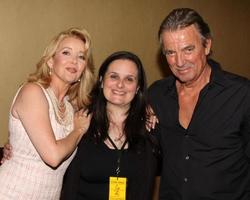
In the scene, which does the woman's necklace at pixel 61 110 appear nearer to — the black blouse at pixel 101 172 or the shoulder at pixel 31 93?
the shoulder at pixel 31 93

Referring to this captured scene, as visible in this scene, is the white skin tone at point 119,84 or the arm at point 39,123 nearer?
the arm at point 39,123

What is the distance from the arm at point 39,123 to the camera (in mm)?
1933

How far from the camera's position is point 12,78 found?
10.7ft

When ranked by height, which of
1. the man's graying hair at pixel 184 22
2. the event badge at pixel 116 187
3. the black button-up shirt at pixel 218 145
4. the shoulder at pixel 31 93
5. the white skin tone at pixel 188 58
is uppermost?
the man's graying hair at pixel 184 22

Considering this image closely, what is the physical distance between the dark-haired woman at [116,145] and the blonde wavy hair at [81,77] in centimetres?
7

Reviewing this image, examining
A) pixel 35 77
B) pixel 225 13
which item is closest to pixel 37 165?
pixel 35 77

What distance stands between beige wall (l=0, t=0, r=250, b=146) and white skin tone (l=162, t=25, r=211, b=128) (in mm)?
1637

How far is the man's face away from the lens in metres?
1.94

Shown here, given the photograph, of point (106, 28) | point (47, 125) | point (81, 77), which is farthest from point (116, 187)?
point (106, 28)

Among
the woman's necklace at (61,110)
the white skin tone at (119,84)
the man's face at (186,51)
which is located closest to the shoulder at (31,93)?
the woman's necklace at (61,110)

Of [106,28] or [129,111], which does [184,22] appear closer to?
[129,111]

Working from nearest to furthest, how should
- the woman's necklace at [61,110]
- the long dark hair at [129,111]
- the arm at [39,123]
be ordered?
1. the arm at [39,123]
2. the woman's necklace at [61,110]
3. the long dark hair at [129,111]

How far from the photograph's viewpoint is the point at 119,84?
227 centimetres

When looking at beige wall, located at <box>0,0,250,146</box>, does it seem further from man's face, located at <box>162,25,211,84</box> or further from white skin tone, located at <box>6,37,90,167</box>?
man's face, located at <box>162,25,211,84</box>
